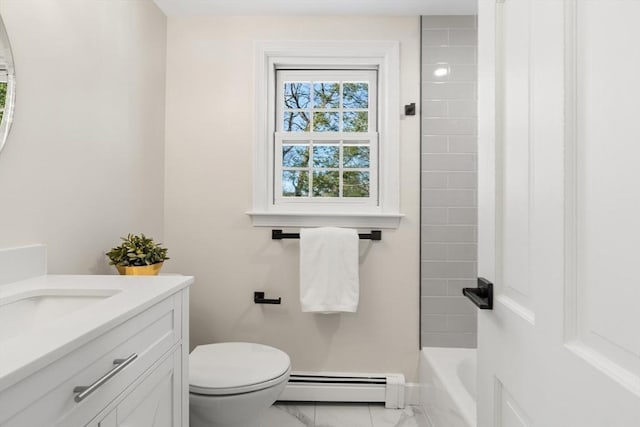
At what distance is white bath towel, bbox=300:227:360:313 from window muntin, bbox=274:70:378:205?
29cm

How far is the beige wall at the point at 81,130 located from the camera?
3.75ft

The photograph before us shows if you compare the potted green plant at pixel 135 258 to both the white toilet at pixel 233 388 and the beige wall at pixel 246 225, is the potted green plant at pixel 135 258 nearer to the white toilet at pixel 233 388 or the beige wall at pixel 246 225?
the white toilet at pixel 233 388

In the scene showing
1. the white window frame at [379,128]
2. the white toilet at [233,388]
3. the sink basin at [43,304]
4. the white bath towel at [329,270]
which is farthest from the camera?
the white window frame at [379,128]

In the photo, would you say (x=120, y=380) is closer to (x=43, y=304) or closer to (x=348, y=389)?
(x=43, y=304)

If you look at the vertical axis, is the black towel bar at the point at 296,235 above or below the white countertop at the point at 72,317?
above

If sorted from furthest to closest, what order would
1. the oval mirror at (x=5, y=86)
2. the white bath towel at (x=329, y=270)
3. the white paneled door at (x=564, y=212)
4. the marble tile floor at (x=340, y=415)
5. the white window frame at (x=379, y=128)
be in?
the white window frame at (x=379, y=128), the white bath towel at (x=329, y=270), the marble tile floor at (x=340, y=415), the oval mirror at (x=5, y=86), the white paneled door at (x=564, y=212)

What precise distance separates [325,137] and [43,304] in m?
1.60

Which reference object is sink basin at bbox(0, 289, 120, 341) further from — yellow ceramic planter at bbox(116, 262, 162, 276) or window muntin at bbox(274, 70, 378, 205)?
window muntin at bbox(274, 70, 378, 205)

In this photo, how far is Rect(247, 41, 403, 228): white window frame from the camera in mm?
2080

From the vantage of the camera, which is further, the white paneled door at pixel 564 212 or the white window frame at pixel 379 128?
the white window frame at pixel 379 128

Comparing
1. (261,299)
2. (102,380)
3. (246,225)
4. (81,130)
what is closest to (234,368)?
(261,299)

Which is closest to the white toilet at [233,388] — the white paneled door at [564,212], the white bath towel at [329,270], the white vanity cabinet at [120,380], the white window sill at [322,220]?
the white vanity cabinet at [120,380]

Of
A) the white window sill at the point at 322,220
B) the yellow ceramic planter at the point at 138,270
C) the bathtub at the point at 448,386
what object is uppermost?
the white window sill at the point at 322,220

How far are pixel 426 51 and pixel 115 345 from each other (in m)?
2.03
